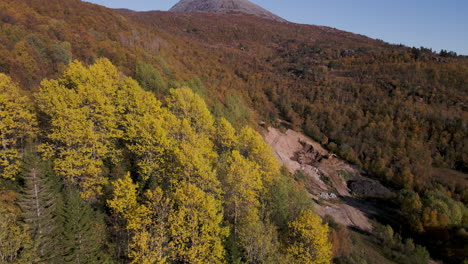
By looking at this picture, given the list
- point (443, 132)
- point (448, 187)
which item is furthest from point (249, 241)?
point (443, 132)

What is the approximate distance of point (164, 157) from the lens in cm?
2709

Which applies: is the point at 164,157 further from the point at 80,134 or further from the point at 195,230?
the point at 195,230

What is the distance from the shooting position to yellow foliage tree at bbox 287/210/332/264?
77.8 ft

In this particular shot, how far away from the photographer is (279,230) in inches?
1154

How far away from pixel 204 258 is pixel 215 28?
171m

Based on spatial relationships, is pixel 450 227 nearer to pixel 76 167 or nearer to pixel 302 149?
pixel 302 149

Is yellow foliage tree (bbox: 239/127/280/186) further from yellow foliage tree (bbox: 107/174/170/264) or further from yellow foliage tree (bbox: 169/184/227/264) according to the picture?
yellow foliage tree (bbox: 107/174/170/264)

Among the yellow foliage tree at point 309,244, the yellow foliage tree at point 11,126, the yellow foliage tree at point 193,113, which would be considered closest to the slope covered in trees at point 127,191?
the yellow foliage tree at point 309,244

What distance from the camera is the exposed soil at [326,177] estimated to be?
2035 inches

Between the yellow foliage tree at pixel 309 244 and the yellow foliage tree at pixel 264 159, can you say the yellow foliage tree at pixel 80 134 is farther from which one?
the yellow foliage tree at pixel 309 244

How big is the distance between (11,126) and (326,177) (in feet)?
210

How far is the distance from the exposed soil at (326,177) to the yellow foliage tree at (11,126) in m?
46.7

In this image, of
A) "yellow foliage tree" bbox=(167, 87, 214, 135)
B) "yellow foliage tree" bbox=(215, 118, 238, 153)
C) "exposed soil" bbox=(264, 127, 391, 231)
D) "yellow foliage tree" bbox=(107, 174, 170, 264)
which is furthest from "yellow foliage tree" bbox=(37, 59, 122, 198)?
"exposed soil" bbox=(264, 127, 391, 231)

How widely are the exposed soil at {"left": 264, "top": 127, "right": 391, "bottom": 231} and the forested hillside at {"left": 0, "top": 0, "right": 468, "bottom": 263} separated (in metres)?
4.86
